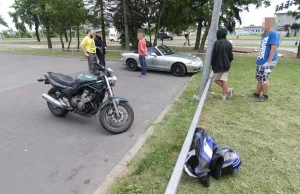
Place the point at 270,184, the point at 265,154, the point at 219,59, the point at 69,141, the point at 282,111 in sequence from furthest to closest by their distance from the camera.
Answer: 1. the point at 219,59
2. the point at 282,111
3. the point at 69,141
4. the point at 265,154
5. the point at 270,184

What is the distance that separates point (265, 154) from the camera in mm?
2816

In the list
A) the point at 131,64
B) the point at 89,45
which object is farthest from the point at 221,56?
the point at 131,64

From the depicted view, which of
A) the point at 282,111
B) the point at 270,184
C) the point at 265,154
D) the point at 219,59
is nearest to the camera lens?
the point at 270,184

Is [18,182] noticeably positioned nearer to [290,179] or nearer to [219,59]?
[290,179]

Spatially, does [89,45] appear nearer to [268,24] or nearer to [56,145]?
[56,145]

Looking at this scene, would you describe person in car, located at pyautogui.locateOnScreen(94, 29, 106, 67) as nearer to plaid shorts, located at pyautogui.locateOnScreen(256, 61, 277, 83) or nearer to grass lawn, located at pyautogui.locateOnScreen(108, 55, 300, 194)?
grass lawn, located at pyautogui.locateOnScreen(108, 55, 300, 194)

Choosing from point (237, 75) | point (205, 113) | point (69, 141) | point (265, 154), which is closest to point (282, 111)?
point (205, 113)

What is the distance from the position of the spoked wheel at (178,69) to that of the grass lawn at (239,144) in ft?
8.85

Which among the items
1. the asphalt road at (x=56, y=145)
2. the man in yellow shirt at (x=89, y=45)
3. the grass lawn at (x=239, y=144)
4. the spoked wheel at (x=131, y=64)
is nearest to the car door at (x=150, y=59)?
the spoked wheel at (x=131, y=64)

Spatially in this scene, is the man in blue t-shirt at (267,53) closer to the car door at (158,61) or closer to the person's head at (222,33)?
the person's head at (222,33)

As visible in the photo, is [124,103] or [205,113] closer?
[124,103]

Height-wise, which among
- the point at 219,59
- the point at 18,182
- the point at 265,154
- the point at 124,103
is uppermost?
the point at 219,59

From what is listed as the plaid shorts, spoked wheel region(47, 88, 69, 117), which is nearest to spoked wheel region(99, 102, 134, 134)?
spoked wheel region(47, 88, 69, 117)

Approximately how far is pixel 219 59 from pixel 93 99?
9.85 ft
